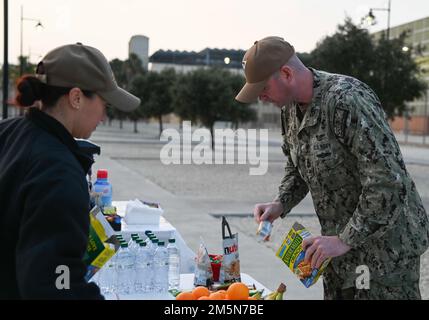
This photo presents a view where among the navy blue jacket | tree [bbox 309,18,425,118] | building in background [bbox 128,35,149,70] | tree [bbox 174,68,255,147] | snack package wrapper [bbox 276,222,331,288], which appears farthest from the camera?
building in background [bbox 128,35,149,70]

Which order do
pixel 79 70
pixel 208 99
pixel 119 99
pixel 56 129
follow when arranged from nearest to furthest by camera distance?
1. pixel 56 129
2. pixel 79 70
3. pixel 119 99
4. pixel 208 99

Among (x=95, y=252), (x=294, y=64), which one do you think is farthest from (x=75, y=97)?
(x=294, y=64)

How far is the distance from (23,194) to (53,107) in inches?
14.7

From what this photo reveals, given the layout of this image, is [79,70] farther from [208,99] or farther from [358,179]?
[208,99]

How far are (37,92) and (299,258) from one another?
5.04ft

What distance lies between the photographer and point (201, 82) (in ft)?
115

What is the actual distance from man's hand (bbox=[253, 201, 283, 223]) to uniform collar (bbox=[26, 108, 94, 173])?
172 centimetres

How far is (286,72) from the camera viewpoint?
2.92m

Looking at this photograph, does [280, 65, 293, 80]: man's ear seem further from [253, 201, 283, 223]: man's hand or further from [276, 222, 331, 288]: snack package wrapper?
[253, 201, 283, 223]: man's hand

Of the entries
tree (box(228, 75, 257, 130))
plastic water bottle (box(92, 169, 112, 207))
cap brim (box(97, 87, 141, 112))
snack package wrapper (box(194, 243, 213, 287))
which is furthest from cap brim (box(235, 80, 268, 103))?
tree (box(228, 75, 257, 130))

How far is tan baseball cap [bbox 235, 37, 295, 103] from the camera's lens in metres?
2.87

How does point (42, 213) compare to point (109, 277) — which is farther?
point (109, 277)

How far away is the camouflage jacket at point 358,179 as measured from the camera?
2660 millimetres
